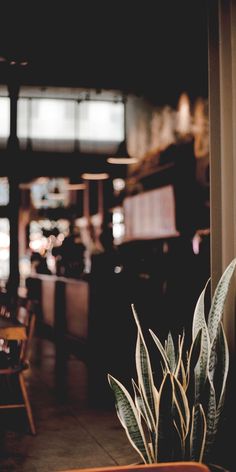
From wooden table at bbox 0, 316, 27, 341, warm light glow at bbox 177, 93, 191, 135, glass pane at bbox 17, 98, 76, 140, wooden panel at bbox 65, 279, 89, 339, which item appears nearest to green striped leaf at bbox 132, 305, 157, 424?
wooden table at bbox 0, 316, 27, 341

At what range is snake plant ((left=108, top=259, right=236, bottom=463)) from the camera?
7.02ft

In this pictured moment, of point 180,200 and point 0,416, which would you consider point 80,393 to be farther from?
point 180,200

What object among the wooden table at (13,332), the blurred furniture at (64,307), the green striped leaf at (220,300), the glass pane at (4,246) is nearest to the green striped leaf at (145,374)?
the green striped leaf at (220,300)

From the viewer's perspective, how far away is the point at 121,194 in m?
12.6

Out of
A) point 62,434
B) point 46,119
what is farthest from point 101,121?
point 62,434

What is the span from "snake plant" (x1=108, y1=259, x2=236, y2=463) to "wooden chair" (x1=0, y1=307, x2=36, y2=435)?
7.58 ft

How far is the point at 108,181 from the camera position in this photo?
13.4 meters

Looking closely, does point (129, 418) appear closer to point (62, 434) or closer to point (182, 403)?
point (182, 403)

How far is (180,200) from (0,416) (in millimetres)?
4652

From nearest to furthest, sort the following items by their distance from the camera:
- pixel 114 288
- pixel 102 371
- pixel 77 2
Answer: pixel 77 2 < pixel 102 371 < pixel 114 288

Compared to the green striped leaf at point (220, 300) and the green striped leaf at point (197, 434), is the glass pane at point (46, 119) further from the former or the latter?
the green striped leaf at point (197, 434)

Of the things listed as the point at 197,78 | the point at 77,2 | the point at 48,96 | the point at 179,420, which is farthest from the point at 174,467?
the point at 48,96

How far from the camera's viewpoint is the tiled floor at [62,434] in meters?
3.78

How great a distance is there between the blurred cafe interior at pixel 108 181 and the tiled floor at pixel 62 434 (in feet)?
0.09
